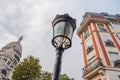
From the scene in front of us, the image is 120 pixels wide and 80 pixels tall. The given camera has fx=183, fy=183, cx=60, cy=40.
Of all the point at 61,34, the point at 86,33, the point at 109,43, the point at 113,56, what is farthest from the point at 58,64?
the point at 86,33

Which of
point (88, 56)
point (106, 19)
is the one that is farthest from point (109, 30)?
point (88, 56)

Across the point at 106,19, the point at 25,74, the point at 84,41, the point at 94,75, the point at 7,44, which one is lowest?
the point at 94,75

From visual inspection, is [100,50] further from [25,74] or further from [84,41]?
[25,74]

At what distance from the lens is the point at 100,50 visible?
22781mm

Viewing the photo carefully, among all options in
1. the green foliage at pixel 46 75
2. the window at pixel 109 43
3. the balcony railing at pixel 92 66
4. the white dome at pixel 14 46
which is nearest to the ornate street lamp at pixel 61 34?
the balcony railing at pixel 92 66

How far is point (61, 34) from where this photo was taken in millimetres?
4508

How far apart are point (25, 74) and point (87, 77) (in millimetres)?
9310

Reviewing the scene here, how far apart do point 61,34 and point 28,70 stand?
2336cm

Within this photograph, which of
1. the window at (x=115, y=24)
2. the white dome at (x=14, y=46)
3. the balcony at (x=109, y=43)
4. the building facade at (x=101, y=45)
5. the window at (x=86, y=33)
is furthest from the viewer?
the white dome at (x=14, y=46)

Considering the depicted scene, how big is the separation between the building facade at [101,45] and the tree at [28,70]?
745cm

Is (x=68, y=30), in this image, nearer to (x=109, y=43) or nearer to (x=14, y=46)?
(x=109, y=43)

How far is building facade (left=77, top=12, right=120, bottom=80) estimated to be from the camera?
814 inches

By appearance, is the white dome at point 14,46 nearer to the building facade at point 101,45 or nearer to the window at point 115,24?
the building facade at point 101,45

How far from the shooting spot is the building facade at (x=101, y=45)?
20.7 metres
